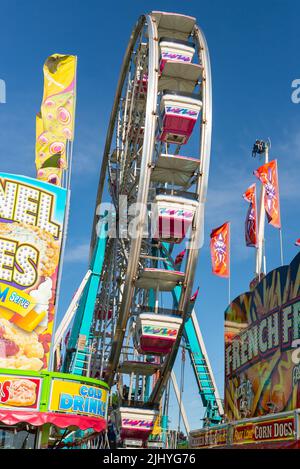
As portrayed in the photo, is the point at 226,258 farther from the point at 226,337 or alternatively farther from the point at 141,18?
the point at 141,18

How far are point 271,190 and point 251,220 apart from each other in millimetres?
2212

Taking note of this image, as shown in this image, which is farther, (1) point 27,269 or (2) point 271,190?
(2) point 271,190

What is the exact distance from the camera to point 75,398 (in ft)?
55.7

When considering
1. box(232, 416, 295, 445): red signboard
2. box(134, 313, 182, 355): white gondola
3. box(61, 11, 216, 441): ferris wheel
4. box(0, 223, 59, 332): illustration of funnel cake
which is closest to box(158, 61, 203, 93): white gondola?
box(61, 11, 216, 441): ferris wheel

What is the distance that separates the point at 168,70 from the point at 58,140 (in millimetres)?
6313

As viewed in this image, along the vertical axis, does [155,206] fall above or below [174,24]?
below

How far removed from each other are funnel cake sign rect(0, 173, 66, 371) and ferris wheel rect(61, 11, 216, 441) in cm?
363

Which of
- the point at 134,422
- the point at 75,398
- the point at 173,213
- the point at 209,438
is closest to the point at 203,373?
the point at 134,422

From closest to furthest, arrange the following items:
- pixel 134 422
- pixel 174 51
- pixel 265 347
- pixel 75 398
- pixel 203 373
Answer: pixel 75 398
pixel 265 347
pixel 134 422
pixel 174 51
pixel 203 373

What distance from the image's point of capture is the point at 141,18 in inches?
1125

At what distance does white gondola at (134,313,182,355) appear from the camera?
23.3 m

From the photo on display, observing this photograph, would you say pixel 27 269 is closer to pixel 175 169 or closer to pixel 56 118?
pixel 175 169
